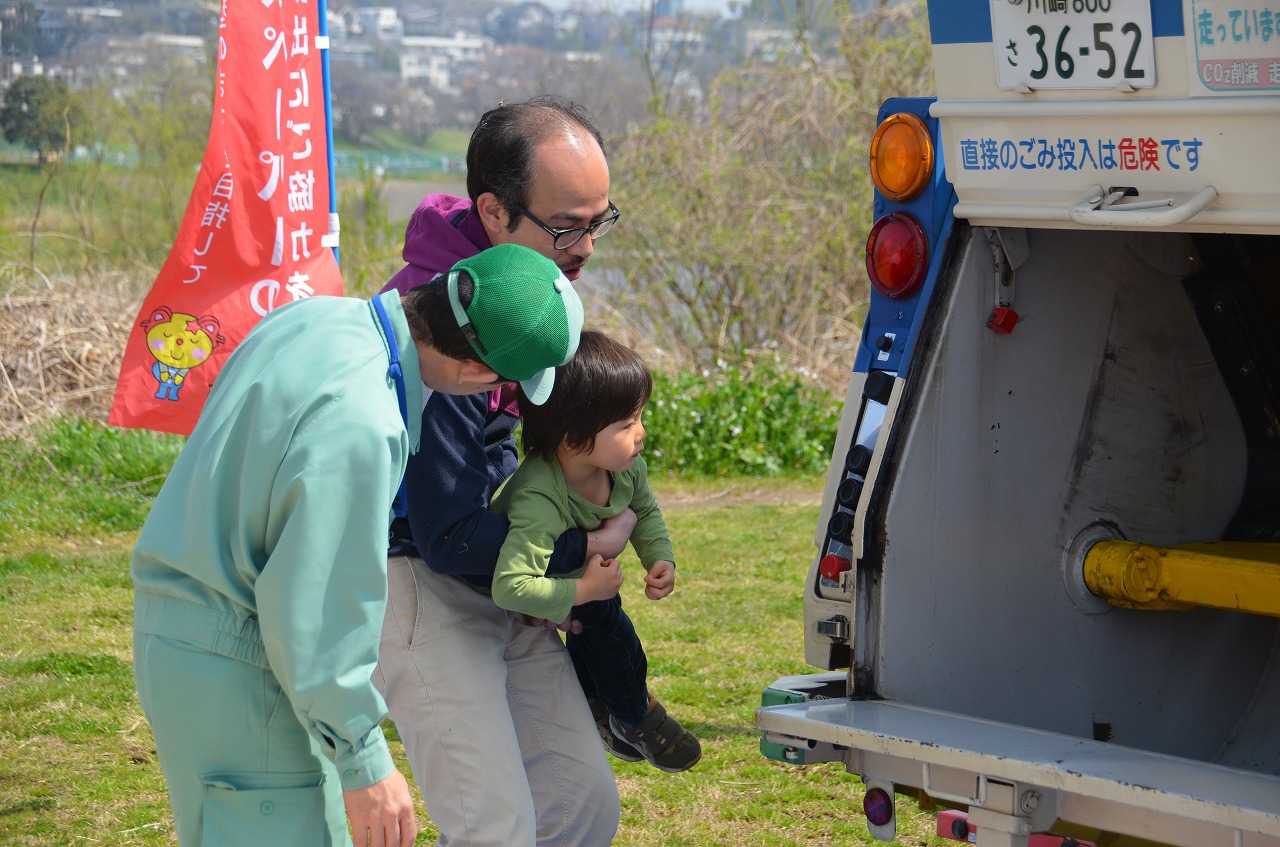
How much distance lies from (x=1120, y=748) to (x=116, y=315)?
26.1 ft

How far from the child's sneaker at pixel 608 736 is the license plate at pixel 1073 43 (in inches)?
67.1

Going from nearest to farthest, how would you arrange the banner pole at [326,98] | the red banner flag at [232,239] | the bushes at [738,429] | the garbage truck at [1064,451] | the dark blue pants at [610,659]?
the garbage truck at [1064,451] → the dark blue pants at [610,659] → the red banner flag at [232,239] → the banner pole at [326,98] → the bushes at [738,429]

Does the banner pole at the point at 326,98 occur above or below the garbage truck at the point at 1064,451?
above

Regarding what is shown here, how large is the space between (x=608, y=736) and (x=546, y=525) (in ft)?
2.64

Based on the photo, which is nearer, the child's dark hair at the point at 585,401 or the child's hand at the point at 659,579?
the child's dark hair at the point at 585,401

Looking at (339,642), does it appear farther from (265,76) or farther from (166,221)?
(166,221)

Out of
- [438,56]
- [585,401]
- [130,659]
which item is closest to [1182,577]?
[585,401]

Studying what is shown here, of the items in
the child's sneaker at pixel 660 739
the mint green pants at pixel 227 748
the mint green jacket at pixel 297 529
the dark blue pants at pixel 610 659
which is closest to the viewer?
the mint green jacket at pixel 297 529

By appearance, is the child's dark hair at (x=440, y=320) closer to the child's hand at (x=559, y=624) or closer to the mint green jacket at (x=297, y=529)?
the mint green jacket at (x=297, y=529)

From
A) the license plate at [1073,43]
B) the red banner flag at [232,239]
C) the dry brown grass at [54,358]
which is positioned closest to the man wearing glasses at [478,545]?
the license plate at [1073,43]

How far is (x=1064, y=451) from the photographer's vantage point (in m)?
3.62

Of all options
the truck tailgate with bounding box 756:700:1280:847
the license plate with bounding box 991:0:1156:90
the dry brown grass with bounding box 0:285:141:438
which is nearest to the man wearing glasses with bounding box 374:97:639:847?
the truck tailgate with bounding box 756:700:1280:847

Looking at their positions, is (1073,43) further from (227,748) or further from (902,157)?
(227,748)

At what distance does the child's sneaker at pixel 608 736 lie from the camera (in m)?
3.52
